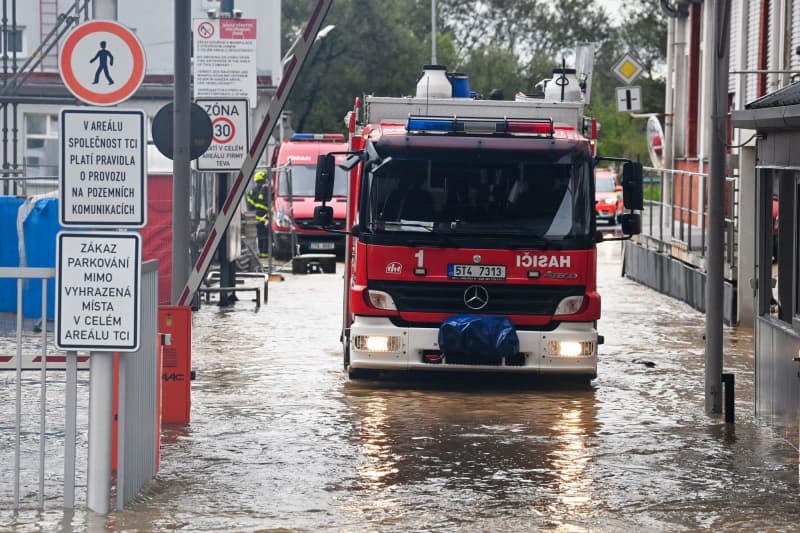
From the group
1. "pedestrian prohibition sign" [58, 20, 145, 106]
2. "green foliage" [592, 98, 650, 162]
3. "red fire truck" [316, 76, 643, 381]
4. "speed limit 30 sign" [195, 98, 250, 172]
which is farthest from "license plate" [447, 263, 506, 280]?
"green foliage" [592, 98, 650, 162]

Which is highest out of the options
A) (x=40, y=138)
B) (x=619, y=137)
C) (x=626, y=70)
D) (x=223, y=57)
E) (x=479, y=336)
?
(x=619, y=137)

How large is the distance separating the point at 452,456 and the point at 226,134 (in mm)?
8299

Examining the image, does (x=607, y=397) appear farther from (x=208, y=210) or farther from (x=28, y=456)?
(x=208, y=210)

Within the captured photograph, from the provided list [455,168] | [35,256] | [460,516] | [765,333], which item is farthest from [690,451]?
[35,256]

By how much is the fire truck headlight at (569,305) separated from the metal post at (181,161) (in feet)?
10.9

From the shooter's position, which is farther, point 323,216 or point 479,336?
point 323,216

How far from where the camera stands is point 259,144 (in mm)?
12570

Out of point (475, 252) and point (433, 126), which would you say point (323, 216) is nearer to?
point (433, 126)

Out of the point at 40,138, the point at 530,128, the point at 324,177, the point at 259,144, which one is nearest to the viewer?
the point at 259,144

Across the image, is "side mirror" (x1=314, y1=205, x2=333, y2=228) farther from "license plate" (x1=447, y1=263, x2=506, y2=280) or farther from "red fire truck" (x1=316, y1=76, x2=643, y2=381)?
"license plate" (x1=447, y1=263, x2=506, y2=280)

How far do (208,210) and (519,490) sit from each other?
1485 centimetres

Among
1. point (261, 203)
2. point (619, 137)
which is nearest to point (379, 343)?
point (261, 203)

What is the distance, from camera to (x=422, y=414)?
13.6 meters

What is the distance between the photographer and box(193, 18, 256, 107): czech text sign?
20.9m
